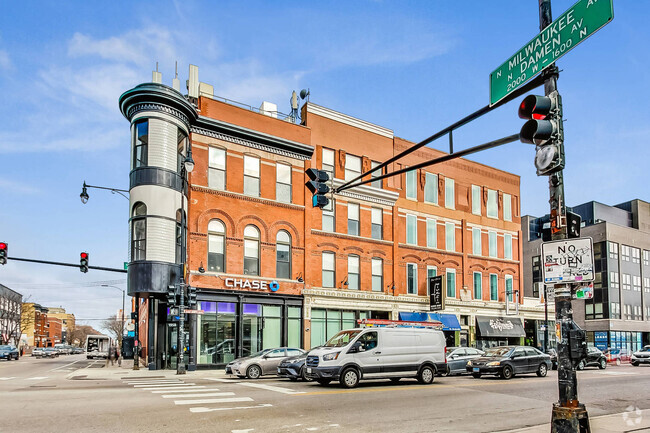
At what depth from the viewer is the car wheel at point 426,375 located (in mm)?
20141

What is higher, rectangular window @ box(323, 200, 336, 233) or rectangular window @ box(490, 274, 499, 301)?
rectangular window @ box(323, 200, 336, 233)

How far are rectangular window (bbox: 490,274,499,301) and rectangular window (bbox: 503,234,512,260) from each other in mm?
2257

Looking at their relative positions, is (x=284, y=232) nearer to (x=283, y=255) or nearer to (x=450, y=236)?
(x=283, y=255)

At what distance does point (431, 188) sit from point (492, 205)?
6.81 meters

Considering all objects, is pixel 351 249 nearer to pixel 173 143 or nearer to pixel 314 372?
pixel 173 143

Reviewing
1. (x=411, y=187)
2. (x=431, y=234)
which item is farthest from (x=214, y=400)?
(x=431, y=234)

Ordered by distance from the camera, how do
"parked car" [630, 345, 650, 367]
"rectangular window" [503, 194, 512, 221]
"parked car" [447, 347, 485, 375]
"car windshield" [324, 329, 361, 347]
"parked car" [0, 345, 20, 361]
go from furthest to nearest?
"parked car" [0, 345, 20, 361]
"rectangular window" [503, 194, 512, 221]
"parked car" [630, 345, 650, 367]
"parked car" [447, 347, 485, 375]
"car windshield" [324, 329, 361, 347]

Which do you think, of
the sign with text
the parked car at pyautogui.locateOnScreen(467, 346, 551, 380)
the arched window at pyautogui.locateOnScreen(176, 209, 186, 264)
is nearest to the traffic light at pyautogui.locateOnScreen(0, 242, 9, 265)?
the arched window at pyautogui.locateOnScreen(176, 209, 186, 264)

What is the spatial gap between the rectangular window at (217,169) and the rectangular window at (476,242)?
20602 mm

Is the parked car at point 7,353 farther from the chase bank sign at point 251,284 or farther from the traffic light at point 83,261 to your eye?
the chase bank sign at point 251,284

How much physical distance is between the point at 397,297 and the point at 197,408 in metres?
25.1

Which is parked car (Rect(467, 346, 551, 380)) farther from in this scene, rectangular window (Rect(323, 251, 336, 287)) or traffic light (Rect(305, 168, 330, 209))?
traffic light (Rect(305, 168, 330, 209))

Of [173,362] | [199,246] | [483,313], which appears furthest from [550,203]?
[483,313]

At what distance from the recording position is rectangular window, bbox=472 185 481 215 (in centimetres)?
4291
